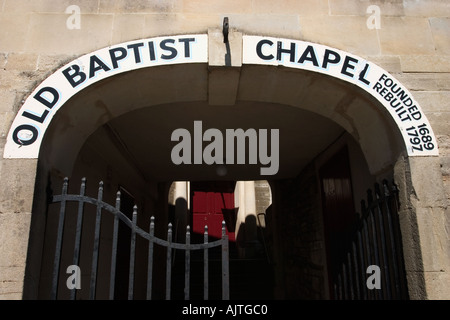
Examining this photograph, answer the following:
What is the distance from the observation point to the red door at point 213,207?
11289mm

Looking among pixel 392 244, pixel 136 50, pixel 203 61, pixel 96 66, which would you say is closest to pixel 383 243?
pixel 392 244

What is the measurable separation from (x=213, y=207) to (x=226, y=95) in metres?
8.67

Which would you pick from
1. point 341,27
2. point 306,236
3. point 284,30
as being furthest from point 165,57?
point 306,236

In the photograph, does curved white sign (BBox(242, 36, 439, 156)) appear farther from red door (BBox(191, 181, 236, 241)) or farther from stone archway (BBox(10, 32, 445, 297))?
red door (BBox(191, 181, 236, 241))

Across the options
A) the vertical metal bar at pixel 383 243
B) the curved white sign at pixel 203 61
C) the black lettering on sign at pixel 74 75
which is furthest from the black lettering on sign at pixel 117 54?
the vertical metal bar at pixel 383 243

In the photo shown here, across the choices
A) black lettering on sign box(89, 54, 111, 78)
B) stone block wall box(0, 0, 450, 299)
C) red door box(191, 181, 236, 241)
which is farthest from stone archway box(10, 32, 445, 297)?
red door box(191, 181, 236, 241)

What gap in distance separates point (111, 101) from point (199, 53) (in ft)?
2.63

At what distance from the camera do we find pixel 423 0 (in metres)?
3.15

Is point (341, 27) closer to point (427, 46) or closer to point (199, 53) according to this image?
point (427, 46)

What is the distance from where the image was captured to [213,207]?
11.6 meters

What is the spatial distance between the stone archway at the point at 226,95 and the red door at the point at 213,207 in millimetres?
8396

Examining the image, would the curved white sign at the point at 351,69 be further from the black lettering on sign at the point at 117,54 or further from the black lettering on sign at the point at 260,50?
the black lettering on sign at the point at 117,54

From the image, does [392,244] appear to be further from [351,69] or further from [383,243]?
[351,69]

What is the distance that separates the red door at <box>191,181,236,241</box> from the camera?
444 inches
